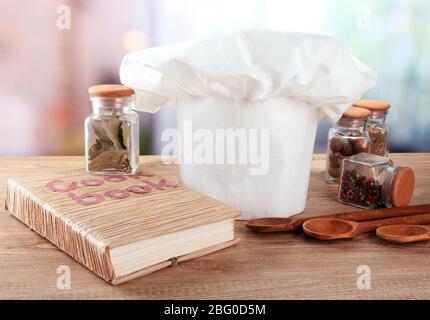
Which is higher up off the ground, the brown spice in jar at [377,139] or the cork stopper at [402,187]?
the brown spice in jar at [377,139]

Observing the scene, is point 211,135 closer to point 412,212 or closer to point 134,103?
point 134,103

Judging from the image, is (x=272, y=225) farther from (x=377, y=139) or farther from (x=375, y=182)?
(x=377, y=139)

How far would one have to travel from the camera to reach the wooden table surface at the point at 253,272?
0.59m

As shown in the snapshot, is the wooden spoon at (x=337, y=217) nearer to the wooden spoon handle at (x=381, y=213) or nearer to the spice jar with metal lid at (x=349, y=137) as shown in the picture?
the wooden spoon handle at (x=381, y=213)

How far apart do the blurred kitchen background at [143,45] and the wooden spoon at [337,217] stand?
811 millimetres

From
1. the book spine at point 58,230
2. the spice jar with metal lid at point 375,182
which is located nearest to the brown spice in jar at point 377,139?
the spice jar with metal lid at point 375,182

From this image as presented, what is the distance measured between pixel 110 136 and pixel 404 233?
40 cm

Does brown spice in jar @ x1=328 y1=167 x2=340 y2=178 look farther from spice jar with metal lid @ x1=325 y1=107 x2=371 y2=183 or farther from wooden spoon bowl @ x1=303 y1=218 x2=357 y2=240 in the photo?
wooden spoon bowl @ x1=303 y1=218 x2=357 y2=240

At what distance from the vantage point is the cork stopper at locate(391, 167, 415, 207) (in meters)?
0.81

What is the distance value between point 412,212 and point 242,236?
0.23m

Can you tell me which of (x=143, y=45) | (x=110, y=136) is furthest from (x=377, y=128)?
(x=143, y=45)

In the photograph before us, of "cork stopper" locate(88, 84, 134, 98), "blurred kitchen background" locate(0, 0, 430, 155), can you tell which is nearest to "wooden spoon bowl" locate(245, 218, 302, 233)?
"cork stopper" locate(88, 84, 134, 98)

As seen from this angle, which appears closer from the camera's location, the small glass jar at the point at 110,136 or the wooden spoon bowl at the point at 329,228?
the wooden spoon bowl at the point at 329,228

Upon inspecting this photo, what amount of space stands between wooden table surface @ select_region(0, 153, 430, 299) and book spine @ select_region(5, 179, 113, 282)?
1 centimetres
